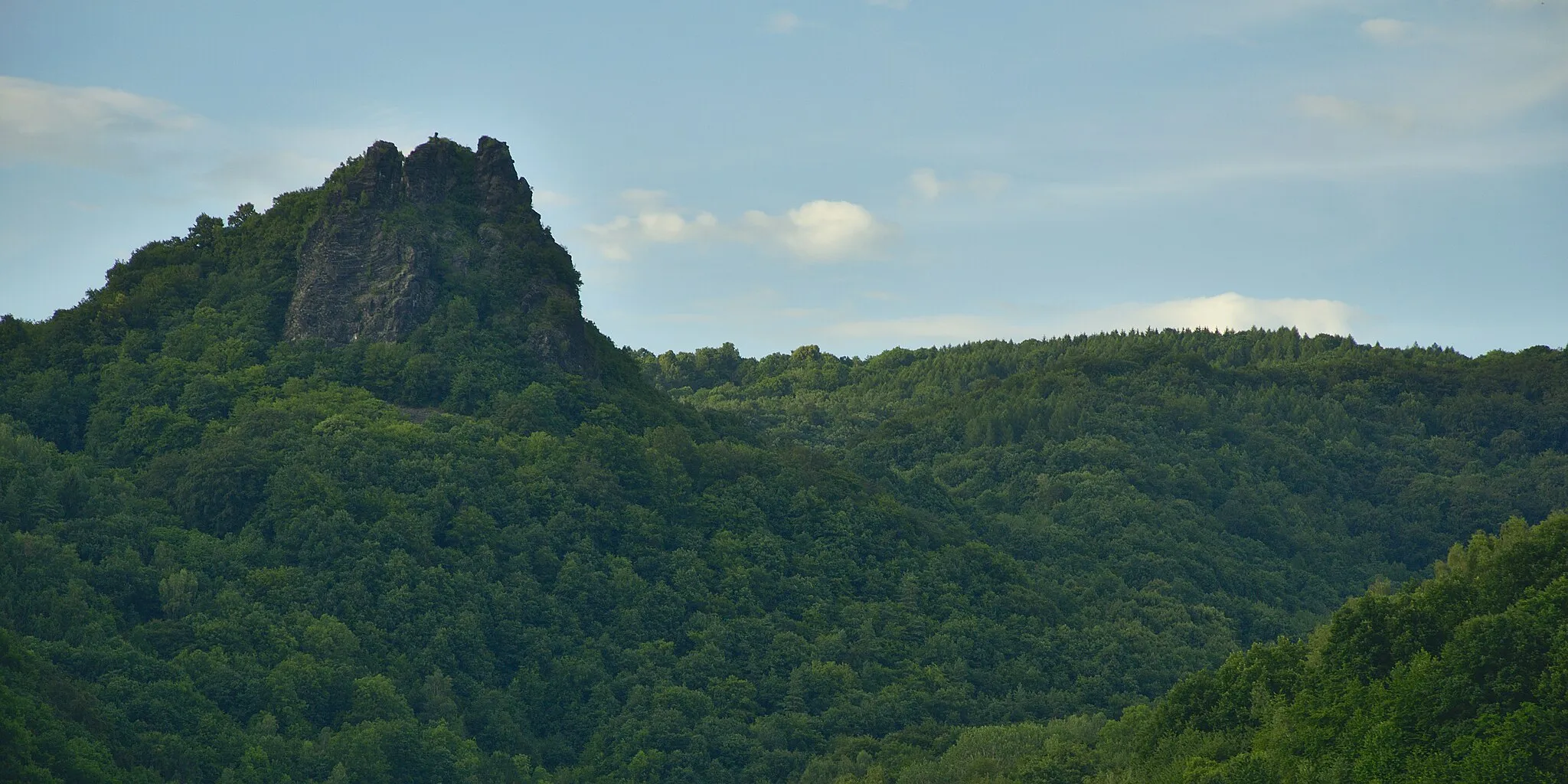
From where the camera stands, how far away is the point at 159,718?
58.2 meters

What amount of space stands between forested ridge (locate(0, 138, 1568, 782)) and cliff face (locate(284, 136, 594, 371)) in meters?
0.17

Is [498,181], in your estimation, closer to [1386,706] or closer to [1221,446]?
[1221,446]

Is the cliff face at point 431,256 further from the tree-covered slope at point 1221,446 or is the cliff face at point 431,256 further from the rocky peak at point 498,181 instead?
the tree-covered slope at point 1221,446

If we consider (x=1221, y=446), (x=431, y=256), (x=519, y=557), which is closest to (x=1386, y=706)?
(x=519, y=557)

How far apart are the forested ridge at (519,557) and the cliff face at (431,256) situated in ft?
0.54

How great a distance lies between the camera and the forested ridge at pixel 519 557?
60500 millimetres

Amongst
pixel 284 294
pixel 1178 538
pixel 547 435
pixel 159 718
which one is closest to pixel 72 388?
pixel 284 294

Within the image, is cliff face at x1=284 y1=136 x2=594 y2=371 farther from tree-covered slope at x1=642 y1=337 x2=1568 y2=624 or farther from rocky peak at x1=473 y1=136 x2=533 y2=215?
tree-covered slope at x1=642 y1=337 x2=1568 y2=624

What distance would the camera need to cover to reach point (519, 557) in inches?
2908

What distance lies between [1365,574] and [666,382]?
177 ft

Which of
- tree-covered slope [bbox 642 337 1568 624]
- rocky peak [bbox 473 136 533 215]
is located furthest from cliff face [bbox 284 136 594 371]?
tree-covered slope [bbox 642 337 1568 624]

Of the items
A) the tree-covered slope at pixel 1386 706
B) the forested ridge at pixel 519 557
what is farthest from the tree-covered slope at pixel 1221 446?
the tree-covered slope at pixel 1386 706

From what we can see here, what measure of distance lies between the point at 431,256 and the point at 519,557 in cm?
1789

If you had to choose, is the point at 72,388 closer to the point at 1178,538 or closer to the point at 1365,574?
the point at 1178,538
